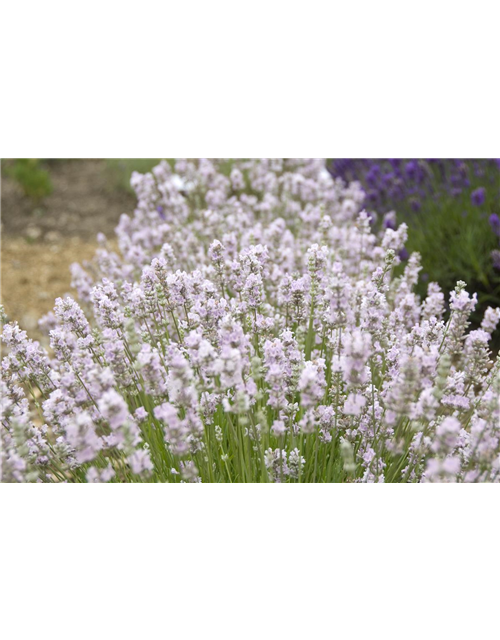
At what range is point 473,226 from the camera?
12.0ft

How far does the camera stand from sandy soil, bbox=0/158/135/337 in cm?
446

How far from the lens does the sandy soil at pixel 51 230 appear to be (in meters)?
4.46

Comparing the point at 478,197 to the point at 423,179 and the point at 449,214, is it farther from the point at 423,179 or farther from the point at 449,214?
the point at 423,179

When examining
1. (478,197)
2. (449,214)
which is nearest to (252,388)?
(478,197)

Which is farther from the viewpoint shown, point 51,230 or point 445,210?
point 51,230

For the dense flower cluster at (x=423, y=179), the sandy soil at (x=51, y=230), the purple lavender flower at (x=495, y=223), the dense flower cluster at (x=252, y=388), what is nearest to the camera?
the dense flower cluster at (x=252, y=388)

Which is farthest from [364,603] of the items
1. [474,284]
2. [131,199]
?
[131,199]

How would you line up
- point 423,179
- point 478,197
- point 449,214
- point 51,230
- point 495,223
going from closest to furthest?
point 495,223, point 478,197, point 449,214, point 423,179, point 51,230

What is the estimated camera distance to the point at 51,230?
20.0 ft

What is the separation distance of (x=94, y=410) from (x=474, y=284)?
96.8 inches

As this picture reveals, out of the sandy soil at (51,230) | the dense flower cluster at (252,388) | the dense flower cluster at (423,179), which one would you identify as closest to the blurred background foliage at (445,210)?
the dense flower cluster at (423,179)

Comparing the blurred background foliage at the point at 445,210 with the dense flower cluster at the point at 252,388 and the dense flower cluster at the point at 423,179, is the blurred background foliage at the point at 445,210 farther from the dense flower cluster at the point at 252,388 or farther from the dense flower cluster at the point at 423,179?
the dense flower cluster at the point at 252,388

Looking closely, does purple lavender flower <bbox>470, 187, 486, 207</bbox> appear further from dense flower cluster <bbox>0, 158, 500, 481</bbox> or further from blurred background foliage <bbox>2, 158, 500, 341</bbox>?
dense flower cluster <bbox>0, 158, 500, 481</bbox>

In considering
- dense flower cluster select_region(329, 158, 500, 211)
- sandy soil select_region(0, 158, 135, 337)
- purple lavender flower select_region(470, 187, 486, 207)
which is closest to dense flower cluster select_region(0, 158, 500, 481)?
purple lavender flower select_region(470, 187, 486, 207)
